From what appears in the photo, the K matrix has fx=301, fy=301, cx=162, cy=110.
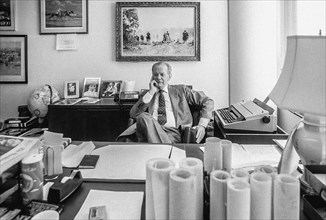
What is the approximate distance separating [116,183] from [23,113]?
Answer: 277 cm

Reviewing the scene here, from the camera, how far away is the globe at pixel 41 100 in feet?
11.0

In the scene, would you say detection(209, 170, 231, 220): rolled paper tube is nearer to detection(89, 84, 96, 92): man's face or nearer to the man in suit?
the man in suit

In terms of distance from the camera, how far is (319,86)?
0.91m

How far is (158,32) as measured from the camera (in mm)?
3553

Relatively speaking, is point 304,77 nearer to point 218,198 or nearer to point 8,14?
point 218,198

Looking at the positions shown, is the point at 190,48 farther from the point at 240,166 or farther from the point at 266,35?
the point at 240,166

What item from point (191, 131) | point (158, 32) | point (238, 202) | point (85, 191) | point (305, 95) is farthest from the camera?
point (158, 32)

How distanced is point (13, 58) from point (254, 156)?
10.6 feet

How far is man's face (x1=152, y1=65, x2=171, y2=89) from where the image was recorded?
2.87 m

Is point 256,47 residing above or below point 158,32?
below

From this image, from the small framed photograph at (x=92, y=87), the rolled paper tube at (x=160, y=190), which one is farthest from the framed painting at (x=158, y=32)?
the rolled paper tube at (x=160, y=190)

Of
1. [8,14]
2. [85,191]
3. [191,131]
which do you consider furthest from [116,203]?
[8,14]

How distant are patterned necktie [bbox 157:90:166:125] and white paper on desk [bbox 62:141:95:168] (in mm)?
1266

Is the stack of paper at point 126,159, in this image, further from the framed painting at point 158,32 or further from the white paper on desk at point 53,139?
the framed painting at point 158,32
